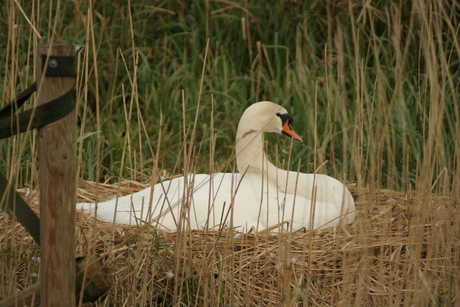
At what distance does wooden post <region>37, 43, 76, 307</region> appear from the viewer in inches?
81.2

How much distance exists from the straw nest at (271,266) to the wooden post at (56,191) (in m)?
0.53

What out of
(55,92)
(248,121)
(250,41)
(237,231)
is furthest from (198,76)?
(55,92)

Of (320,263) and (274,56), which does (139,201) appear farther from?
(274,56)

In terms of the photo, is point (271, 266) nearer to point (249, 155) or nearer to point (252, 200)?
point (252, 200)

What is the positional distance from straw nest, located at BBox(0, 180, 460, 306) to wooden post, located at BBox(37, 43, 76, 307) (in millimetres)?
534

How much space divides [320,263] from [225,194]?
2.39ft

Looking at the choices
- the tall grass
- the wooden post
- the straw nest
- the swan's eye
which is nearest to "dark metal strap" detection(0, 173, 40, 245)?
the wooden post

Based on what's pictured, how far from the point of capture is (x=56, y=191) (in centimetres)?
208

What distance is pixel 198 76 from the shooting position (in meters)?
5.75

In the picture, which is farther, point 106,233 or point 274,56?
point 274,56

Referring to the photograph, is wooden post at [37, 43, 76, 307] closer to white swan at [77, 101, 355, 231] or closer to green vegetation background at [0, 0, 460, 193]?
white swan at [77, 101, 355, 231]

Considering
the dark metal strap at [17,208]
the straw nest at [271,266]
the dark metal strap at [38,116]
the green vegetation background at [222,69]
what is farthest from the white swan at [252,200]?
the dark metal strap at [38,116]

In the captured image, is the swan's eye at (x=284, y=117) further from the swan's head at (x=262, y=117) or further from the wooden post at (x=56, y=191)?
the wooden post at (x=56, y=191)

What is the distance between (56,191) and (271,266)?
1250mm
